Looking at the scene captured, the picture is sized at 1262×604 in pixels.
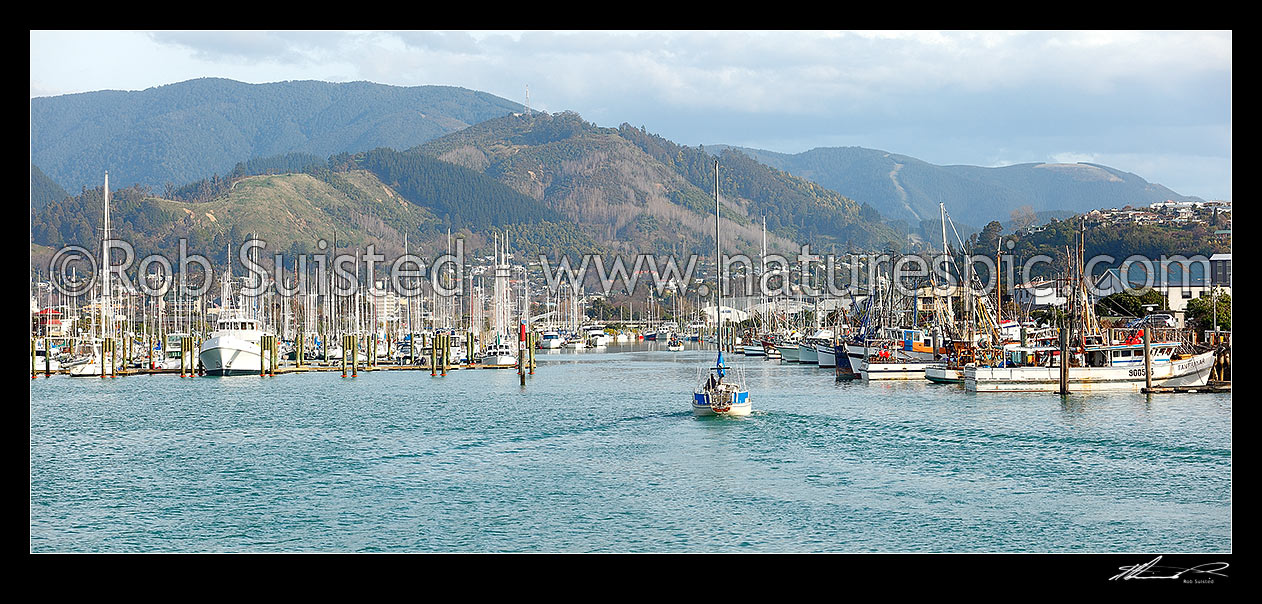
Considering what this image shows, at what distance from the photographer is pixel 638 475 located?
885 inches

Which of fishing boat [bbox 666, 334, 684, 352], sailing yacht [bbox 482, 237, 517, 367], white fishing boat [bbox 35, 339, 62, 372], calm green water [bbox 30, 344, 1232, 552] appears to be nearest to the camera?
calm green water [bbox 30, 344, 1232, 552]

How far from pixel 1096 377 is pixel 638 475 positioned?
22218 millimetres

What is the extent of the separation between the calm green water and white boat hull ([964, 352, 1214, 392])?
1841 millimetres

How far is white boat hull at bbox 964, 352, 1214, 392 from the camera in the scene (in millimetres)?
38594

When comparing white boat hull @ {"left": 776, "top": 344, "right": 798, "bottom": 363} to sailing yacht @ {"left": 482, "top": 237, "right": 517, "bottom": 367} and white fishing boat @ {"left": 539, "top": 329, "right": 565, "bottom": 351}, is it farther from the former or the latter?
white fishing boat @ {"left": 539, "top": 329, "right": 565, "bottom": 351}

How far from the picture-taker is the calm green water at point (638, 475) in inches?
684

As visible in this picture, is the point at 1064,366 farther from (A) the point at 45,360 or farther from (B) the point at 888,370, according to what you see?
(A) the point at 45,360

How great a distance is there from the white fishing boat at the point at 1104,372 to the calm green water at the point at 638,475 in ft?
6.39

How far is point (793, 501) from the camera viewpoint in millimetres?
19859
